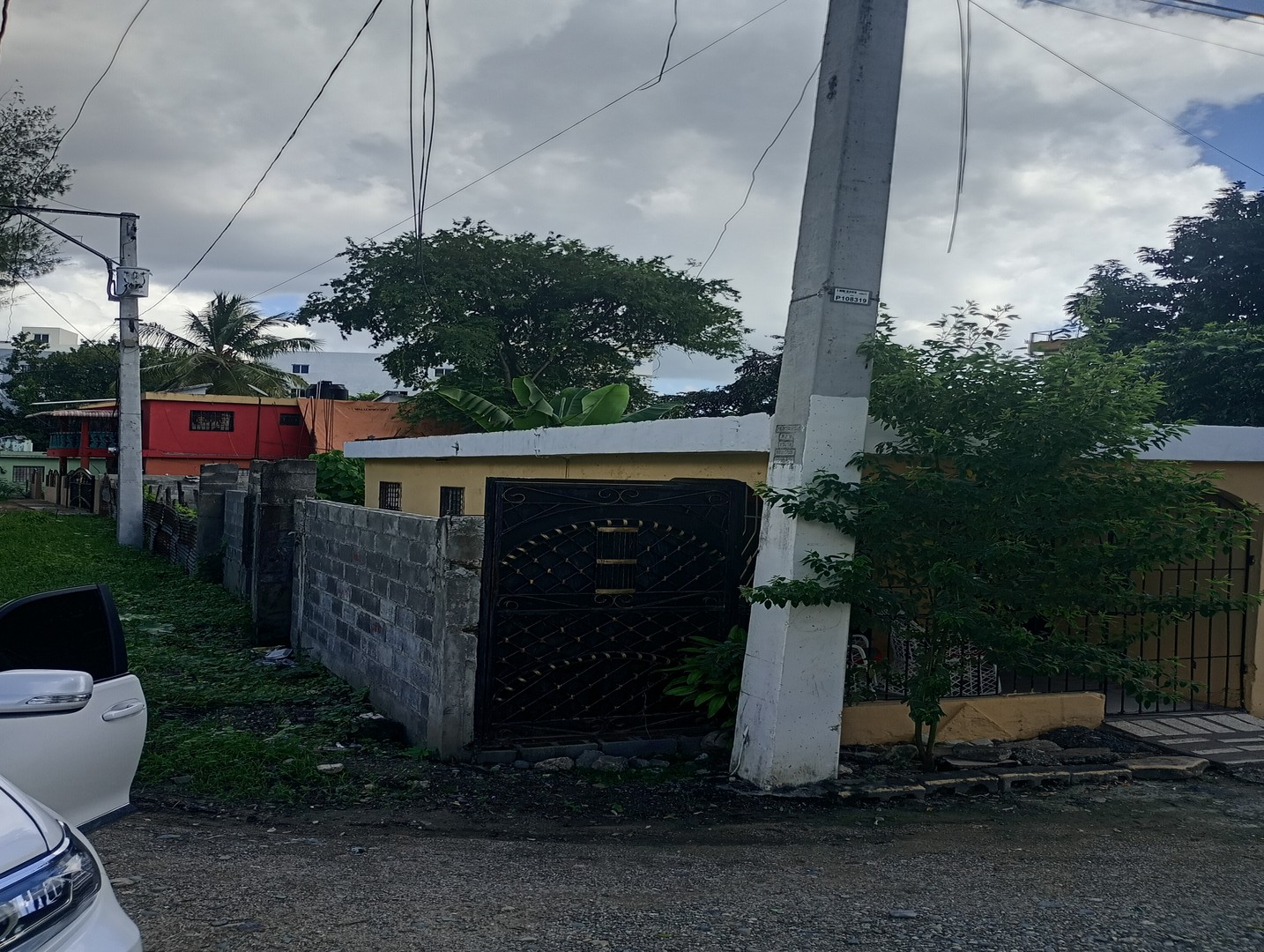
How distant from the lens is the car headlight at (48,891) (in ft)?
7.23

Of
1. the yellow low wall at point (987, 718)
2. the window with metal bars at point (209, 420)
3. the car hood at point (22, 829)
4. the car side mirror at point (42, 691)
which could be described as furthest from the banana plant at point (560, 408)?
the window with metal bars at point (209, 420)

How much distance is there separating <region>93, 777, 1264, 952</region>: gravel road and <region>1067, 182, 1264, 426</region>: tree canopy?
54.7 feet

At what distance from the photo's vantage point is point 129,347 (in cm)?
2127

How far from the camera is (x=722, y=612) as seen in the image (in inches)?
298

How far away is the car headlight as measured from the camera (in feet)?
7.23

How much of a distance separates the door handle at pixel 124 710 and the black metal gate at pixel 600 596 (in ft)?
10.1

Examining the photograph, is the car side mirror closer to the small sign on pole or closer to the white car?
the white car

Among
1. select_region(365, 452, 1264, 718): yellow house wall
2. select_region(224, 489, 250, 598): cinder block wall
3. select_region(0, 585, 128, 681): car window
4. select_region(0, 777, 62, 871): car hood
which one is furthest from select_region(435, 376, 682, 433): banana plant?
select_region(0, 777, 62, 871): car hood

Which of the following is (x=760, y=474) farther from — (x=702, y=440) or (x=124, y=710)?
(x=124, y=710)

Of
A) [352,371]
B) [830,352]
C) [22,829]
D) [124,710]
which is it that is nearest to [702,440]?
[830,352]

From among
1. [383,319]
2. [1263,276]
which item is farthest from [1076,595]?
[383,319]

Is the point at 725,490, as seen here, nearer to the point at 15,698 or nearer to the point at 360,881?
the point at 360,881

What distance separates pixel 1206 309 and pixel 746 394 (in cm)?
1272

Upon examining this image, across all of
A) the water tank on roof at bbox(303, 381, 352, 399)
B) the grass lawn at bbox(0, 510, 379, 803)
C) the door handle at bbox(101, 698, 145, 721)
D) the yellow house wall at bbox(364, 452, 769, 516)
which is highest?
the water tank on roof at bbox(303, 381, 352, 399)
